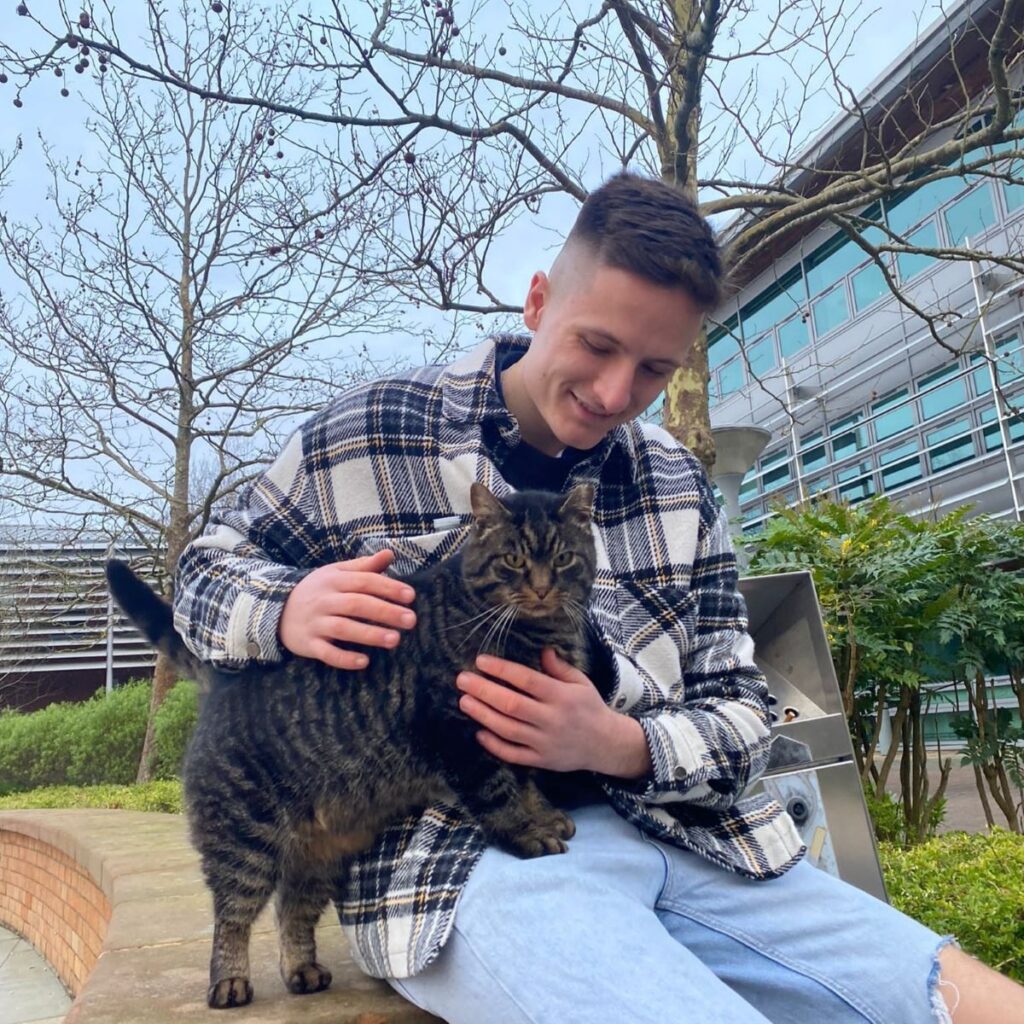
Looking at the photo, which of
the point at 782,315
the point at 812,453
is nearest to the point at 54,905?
the point at 812,453

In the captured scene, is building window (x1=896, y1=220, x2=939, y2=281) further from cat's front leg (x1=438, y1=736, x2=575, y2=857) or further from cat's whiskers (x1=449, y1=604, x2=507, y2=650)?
cat's front leg (x1=438, y1=736, x2=575, y2=857)

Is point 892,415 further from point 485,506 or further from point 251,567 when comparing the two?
point 251,567

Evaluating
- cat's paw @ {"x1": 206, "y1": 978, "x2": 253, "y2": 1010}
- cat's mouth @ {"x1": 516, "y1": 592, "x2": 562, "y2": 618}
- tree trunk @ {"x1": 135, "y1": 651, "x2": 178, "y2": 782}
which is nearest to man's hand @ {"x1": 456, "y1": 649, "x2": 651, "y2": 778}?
cat's mouth @ {"x1": 516, "y1": 592, "x2": 562, "y2": 618}

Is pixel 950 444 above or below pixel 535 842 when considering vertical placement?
above

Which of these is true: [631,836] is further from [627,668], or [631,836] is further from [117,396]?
[117,396]

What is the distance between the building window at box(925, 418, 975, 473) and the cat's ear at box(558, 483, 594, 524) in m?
10.1

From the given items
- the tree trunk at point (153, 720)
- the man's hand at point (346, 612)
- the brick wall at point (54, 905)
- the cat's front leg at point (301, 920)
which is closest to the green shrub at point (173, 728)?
the tree trunk at point (153, 720)

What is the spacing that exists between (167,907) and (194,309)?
897 cm

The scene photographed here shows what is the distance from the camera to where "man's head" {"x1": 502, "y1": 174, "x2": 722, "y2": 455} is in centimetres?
188

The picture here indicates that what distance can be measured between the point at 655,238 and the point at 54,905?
18.7 feet

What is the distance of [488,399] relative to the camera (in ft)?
6.91

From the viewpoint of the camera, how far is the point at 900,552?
4391 mm

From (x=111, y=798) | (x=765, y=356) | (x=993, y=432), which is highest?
(x=765, y=356)

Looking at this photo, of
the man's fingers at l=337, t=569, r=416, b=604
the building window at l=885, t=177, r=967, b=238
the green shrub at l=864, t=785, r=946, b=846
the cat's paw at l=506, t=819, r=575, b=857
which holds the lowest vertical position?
the green shrub at l=864, t=785, r=946, b=846
